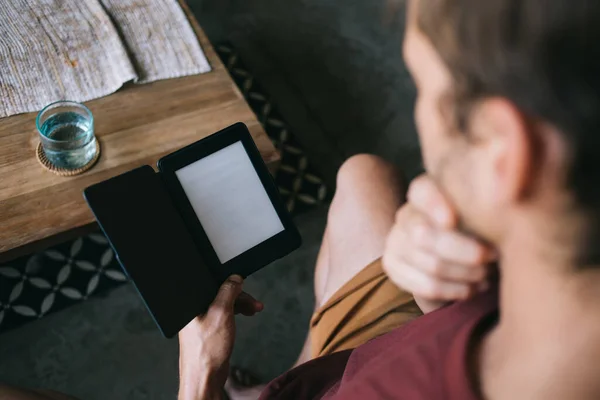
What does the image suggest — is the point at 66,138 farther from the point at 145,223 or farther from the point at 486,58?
the point at 486,58

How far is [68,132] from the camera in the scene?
0.85 metres

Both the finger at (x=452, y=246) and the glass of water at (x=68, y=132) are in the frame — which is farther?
the glass of water at (x=68, y=132)

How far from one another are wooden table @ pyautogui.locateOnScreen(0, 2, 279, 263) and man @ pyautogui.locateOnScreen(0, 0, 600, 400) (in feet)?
1.55

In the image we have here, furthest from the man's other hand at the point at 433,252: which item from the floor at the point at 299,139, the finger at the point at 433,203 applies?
the floor at the point at 299,139

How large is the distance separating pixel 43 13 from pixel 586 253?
3.17 feet

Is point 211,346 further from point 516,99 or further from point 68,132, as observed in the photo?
point 516,99

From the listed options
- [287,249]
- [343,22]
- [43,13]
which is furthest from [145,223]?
[343,22]

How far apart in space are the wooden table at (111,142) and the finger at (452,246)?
0.44 metres

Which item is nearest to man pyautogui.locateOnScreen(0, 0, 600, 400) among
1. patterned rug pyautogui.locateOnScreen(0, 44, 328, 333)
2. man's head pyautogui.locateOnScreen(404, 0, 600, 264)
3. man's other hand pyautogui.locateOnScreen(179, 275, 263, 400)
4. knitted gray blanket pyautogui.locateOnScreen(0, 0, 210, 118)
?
man's head pyautogui.locateOnScreen(404, 0, 600, 264)

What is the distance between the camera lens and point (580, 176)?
32cm

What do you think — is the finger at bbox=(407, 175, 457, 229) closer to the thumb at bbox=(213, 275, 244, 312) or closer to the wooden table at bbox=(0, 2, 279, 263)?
the thumb at bbox=(213, 275, 244, 312)

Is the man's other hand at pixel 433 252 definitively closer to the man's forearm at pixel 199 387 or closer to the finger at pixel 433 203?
the finger at pixel 433 203

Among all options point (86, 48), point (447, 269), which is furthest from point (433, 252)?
point (86, 48)

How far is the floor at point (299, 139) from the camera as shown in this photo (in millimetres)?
1106
